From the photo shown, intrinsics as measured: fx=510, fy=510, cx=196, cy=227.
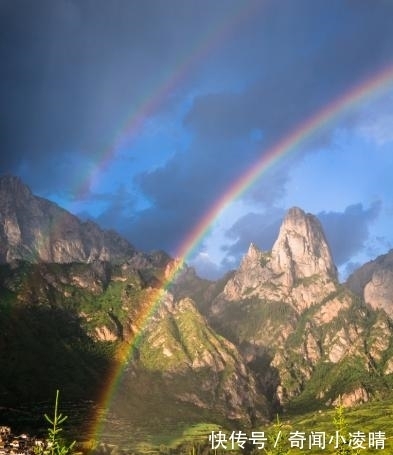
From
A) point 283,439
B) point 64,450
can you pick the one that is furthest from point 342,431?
point 64,450

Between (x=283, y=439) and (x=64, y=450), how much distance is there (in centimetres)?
3181

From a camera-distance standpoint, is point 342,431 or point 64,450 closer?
point 64,450

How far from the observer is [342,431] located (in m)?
52.8

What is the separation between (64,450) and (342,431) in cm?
3017

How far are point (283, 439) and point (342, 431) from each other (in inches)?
354

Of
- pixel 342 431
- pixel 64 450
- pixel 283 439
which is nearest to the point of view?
pixel 64 450

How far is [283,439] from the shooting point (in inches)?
2336

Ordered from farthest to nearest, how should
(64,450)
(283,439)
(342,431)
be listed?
(283,439) < (342,431) < (64,450)

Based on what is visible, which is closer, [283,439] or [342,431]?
[342,431]

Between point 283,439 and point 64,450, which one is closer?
point 64,450

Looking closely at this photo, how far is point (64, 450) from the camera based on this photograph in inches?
1409

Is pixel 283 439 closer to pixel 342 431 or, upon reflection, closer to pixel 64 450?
pixel 342 431
